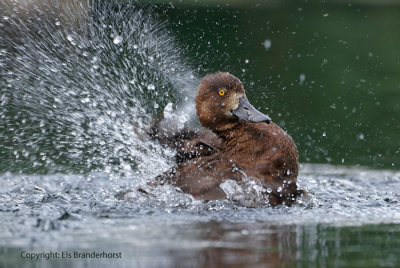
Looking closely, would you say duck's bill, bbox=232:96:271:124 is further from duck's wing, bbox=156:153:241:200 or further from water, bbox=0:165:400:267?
water, bbox=0:165:400:267

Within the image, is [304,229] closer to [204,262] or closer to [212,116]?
[204,262]

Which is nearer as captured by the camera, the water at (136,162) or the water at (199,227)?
the water at (199,227)

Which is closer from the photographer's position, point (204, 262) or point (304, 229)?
point (204, 262)

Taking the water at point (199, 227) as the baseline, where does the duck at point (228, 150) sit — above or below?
above

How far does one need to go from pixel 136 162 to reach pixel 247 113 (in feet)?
4.64

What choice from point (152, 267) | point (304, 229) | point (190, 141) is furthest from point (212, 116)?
point (152, 267)

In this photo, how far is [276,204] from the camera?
6043mm

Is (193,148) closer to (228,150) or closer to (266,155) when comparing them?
(228,150)

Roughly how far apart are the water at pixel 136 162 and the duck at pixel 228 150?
0.14 meters

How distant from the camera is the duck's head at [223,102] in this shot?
21.6 ft

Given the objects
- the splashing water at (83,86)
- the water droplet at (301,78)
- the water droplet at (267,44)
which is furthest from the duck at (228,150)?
the water droplet at (267,44)

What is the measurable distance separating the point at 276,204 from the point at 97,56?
3376 millimetres

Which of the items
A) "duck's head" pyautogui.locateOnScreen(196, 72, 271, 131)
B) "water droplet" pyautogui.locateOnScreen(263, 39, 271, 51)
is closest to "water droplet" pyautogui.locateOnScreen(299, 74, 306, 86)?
"water droplet" pyautogui.locateOnScreen(263, 39, 271, 51)

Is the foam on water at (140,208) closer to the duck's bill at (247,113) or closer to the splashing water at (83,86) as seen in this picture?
the splashing water at (83,86)
